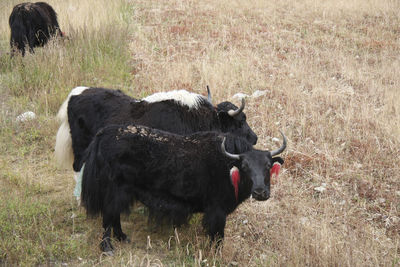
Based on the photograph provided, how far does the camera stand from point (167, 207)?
405cm


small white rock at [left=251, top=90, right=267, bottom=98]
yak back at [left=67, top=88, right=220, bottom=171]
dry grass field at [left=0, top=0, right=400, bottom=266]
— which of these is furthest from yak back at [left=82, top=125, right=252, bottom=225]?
small white rock at [left=251, top=90, right=267, bottom=98]

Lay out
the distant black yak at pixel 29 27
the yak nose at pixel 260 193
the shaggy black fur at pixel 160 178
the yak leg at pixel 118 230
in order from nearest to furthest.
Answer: the yak nose at pixel 260 193, the shaggy black fur at pixel 160 178, the yak leg at pixel 118 230, the distant black yak at pixel 29 27

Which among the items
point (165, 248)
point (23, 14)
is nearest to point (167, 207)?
point (165, 248)

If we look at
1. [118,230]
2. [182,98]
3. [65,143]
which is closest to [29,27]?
[65,143]

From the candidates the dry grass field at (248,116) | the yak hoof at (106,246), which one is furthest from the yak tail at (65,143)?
the yak hoof at (106,246)

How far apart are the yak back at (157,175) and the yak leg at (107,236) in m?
0.12

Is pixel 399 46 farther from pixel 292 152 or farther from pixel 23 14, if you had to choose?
pixel 23 14

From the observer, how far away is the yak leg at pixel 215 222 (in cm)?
402

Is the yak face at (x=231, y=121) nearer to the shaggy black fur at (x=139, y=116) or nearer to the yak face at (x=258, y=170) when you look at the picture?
the shaggy black fur at (x=139, y=116)

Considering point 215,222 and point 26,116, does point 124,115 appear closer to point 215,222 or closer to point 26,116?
point 215,222

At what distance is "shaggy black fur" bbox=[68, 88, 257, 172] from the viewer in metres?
4.89

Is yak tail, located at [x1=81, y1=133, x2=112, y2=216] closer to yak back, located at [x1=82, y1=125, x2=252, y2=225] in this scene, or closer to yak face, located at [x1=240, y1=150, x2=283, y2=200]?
yak back, located at [x1=82, y1=125, x2=252, y2=225]

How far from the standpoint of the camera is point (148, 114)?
4918 mm

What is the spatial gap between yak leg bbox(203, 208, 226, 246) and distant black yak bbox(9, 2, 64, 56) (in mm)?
5908
